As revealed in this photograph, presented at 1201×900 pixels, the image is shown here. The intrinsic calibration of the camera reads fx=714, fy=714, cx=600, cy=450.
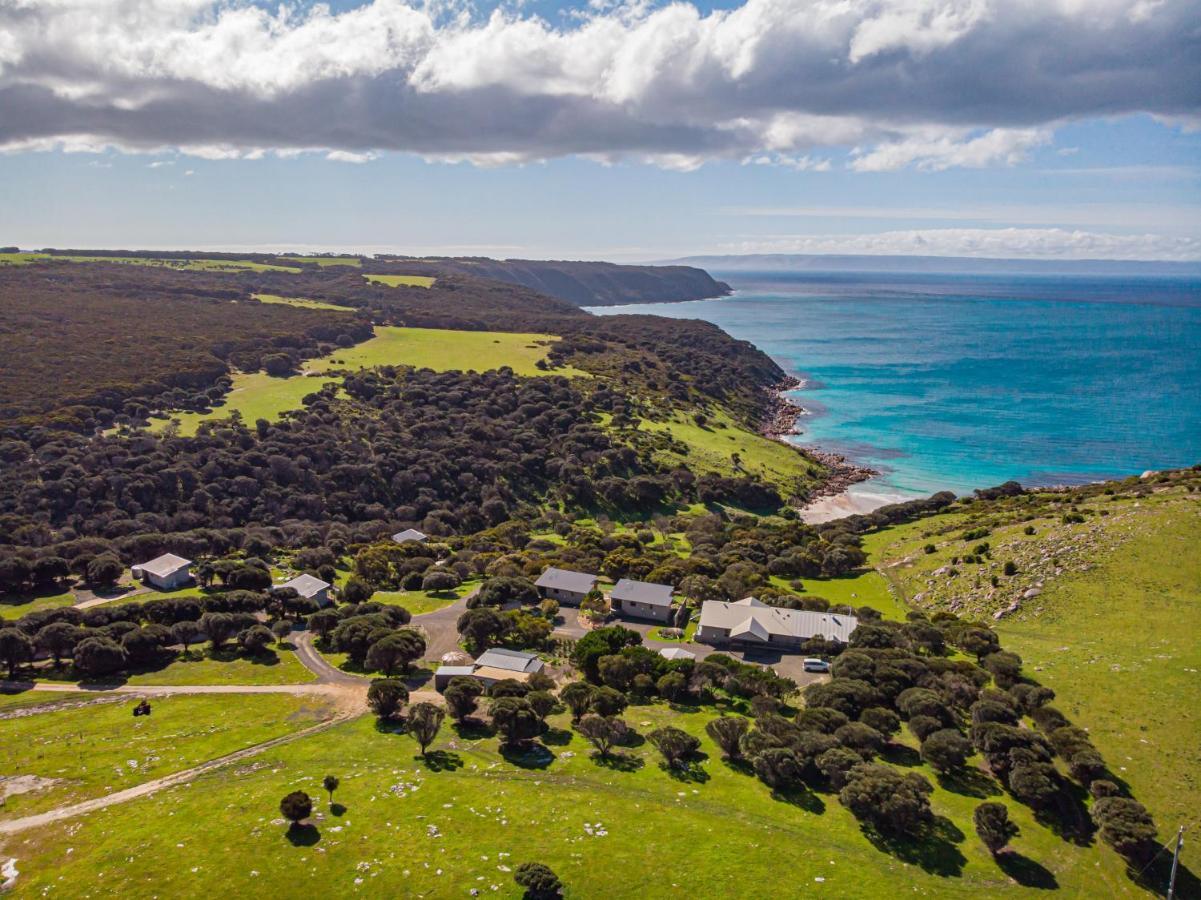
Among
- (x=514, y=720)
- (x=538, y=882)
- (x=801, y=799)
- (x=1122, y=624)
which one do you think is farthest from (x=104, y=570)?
(x=1122, y=624)

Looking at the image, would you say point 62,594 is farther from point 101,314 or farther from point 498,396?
point 101,314

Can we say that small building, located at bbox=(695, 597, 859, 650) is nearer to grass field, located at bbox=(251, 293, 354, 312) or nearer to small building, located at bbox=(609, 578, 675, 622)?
Answer: small building, located at bbox=(609, 578, 675, 622)

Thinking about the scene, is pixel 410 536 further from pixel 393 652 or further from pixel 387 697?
pixel 387 697

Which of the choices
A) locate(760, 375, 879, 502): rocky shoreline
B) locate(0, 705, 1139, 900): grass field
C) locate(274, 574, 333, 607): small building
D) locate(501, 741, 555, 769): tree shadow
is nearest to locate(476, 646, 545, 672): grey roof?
locate(501, 741, 555, 769): tree shadow

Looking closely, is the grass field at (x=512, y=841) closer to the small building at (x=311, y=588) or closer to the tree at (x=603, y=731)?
the tree at (x=603, y=731)

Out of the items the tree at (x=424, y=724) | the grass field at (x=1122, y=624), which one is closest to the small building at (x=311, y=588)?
the tree at (x=424, y=724)

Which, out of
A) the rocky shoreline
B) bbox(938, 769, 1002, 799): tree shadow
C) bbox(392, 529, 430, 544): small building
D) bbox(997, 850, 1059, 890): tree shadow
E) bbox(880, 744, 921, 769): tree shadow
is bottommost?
bbox(392, 529, 430, 544): small building

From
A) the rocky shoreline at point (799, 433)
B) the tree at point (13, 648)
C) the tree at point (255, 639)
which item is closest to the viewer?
the tree at point (13, 648)
